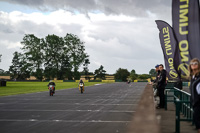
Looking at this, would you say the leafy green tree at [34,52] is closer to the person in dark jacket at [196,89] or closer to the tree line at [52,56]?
the tree line at [52,56]

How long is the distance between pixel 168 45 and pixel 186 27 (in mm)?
3642

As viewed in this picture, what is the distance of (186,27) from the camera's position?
11.1 m

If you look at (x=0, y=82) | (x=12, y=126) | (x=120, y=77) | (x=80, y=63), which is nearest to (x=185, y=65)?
(x=12, y=126)

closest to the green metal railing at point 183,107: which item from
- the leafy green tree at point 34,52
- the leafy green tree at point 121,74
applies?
the leafy green tree at point 34,52

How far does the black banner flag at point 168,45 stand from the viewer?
47.8ft

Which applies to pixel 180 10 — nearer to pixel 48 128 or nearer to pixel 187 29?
pixel 187 29

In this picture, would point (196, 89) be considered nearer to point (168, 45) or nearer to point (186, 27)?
point (186, 27)

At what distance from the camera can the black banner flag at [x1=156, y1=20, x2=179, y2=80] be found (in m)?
14.6

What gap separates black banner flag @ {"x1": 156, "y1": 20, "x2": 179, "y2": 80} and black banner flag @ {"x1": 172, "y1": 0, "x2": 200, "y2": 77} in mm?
2795

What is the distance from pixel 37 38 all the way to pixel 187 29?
9504 centimetres

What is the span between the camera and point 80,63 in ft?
343

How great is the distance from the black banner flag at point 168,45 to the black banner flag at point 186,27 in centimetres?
279

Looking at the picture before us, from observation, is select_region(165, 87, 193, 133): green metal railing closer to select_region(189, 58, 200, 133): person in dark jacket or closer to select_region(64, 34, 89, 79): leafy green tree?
select_region(189, 58, 200, 133): person in dark jacket

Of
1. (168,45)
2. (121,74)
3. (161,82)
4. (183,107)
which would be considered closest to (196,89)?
(183,107)
